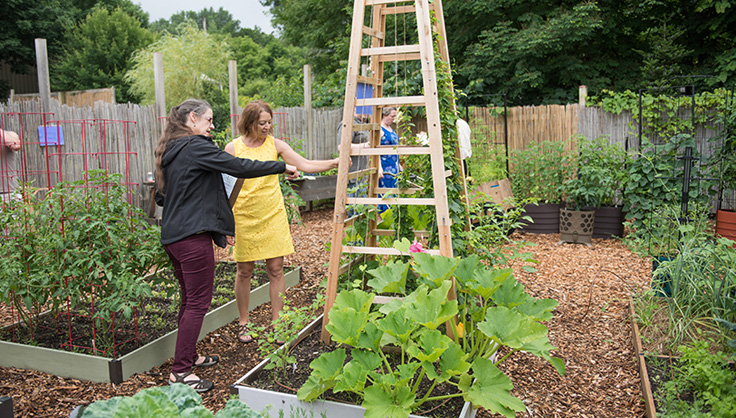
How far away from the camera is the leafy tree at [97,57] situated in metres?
20.6

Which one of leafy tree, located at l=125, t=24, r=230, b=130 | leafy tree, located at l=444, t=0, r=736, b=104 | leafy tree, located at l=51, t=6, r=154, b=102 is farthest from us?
leafy tree, located at l=51, t=6, r=154, b=102

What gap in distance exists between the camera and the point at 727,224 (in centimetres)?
507

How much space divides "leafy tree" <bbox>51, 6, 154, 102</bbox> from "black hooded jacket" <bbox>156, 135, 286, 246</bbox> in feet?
63.8

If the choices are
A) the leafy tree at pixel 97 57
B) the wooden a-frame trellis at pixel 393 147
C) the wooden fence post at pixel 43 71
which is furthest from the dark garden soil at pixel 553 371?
the leafy tree at pixel 97 57

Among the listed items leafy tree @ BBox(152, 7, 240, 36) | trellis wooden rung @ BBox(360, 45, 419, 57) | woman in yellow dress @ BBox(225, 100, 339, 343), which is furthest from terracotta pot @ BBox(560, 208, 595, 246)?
leafy tree @ BBox(152, 7, 240, 36)

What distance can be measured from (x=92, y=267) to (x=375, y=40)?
2259mm

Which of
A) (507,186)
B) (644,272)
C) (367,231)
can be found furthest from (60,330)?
(507,186)

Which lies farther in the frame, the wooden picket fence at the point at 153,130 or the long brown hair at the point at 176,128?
the wooden picket fence at the point at 153,130

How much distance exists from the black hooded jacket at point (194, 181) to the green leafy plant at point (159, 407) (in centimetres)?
143

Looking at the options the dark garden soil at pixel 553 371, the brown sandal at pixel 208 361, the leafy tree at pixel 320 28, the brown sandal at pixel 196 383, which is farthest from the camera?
the leafy tree at pixel 320 28

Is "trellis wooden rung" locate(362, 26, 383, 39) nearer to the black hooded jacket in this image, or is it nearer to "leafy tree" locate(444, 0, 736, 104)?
the black hooded jacket

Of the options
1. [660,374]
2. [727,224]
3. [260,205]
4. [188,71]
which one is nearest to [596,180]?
[727,224]

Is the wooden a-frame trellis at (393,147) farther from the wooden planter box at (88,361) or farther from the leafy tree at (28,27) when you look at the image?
the leafy tree at (28,27)

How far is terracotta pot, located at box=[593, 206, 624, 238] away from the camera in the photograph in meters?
6.74
